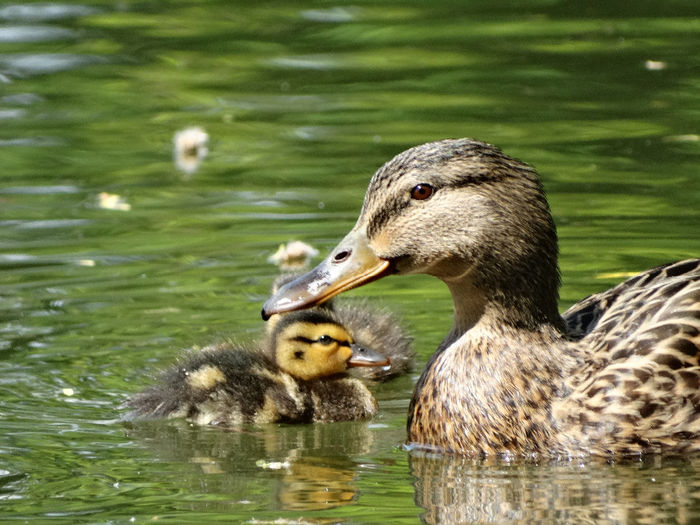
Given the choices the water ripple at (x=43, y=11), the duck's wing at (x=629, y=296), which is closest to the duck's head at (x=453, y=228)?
the duck's wing at (x=629, y=296)

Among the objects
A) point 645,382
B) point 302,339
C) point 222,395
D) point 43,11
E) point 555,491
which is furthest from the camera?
point 43,11

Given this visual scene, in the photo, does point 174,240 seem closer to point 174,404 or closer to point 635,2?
point 174,404

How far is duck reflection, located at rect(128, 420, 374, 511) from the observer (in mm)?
5621

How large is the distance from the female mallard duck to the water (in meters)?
0.20

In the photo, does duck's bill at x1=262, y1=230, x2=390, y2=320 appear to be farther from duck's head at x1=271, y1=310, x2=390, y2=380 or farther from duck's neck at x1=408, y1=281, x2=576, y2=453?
duck's head at x1=271, y1=310, x2=390, y2=380

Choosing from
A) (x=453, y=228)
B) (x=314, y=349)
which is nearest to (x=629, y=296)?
(x=453, y=228)

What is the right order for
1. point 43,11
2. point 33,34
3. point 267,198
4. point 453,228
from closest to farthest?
point 453,228 → point 267,198 → point 33,34 → point 43,11

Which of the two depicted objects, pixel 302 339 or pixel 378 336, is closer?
pixel 302 339

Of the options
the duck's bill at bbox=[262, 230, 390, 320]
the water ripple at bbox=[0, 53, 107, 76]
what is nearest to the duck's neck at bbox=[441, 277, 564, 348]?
the duck's bill at bbox=[262, 230, 390, 320]

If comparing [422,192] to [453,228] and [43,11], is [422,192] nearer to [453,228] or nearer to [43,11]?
[453,228]

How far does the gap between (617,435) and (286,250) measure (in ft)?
10.5

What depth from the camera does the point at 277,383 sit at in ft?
22.4

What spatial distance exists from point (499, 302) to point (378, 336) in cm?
131

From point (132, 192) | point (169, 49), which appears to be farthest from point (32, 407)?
point (169, 49)
